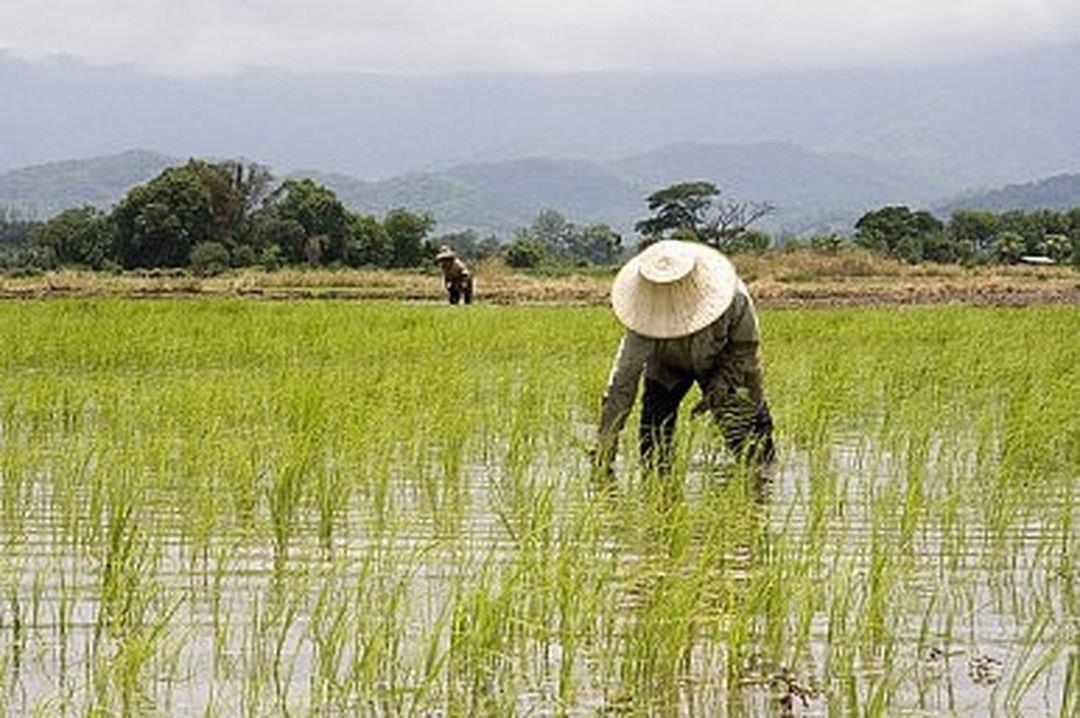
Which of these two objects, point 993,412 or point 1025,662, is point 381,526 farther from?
point 993,412

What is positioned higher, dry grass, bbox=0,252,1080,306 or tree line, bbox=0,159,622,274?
tree line, bbox=0,159,622,274

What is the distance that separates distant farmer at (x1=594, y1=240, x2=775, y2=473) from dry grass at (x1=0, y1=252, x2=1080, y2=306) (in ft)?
43.7

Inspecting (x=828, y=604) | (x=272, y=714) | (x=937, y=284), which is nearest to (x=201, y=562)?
(x=272, y=714)

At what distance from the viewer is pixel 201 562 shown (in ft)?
12.8

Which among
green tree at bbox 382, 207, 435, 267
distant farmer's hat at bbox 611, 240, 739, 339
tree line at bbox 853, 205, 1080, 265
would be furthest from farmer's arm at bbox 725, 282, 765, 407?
green tree at bbox 382, 207, 435, 267

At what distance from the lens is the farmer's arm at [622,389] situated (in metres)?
4.75

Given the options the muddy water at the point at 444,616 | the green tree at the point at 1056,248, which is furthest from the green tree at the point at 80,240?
the muddy water at the point at 444,616

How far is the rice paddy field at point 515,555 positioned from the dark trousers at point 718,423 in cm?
9

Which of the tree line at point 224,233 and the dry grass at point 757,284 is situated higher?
the tree line at point 224,233

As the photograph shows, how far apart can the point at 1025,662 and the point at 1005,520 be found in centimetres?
111

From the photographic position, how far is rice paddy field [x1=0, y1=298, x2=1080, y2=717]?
2.95 metres

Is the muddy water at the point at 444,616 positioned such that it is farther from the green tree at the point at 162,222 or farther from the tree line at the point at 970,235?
the green tree at the point at 162,222

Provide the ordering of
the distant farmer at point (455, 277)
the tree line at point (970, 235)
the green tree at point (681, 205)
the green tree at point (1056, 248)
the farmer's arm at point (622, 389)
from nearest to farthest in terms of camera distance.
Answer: the farmer's arm at point (622, 389) < the distant farmer at point (455, 277) < the tree line at point (970, 235) < the green tree at point (1056, 248) < the green tree at point (681, 205)

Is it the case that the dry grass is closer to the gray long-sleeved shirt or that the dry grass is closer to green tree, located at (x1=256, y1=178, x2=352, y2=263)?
green tree, located at (x1=256, y1=178, x2=352, y2=263)
